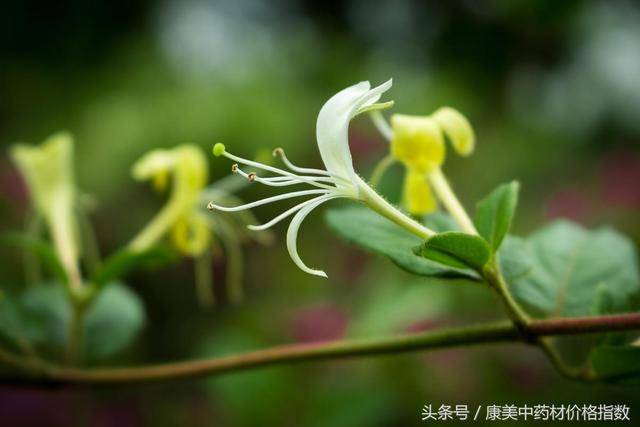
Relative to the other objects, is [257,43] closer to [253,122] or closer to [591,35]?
[253,122]

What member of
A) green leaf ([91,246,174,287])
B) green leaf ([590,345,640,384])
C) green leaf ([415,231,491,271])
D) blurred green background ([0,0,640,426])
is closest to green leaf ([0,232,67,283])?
green leaf ([91,246,174,287])

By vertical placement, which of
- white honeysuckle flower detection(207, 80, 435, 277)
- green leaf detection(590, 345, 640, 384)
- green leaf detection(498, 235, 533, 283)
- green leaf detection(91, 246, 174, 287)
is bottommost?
green leaf detection(590, 345, 640, 384)

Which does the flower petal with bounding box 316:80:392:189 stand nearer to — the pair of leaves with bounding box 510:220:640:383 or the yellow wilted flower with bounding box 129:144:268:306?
the pair of leaves with bounding box 510:220:640:383

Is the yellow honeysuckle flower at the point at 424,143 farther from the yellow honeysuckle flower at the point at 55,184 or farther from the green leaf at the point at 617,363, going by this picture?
the yellow honeysuckle flower at the point at 55,184

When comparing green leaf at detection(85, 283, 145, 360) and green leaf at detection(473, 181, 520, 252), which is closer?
green leaf at detection(473, 181, 520, 252)

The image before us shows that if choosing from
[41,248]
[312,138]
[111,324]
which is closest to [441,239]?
[41,248]

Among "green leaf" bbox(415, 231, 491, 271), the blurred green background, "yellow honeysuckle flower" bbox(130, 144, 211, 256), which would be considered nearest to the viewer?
"green leaf" bbox(415, 231, 491, 271)

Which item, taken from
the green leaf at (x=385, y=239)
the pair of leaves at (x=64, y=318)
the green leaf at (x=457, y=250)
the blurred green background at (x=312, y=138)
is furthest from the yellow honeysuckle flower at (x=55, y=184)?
the green leaf at (x=457, y=250)

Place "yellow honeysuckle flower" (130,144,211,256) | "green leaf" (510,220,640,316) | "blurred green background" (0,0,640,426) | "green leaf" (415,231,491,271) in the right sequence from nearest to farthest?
"green leaf" (415,231,491,271) → "green leaf" (510,220,640,316) → "yellow honeysuckle flower" (130,144,211,256) → "blurred green background" (0,0,640,426)
